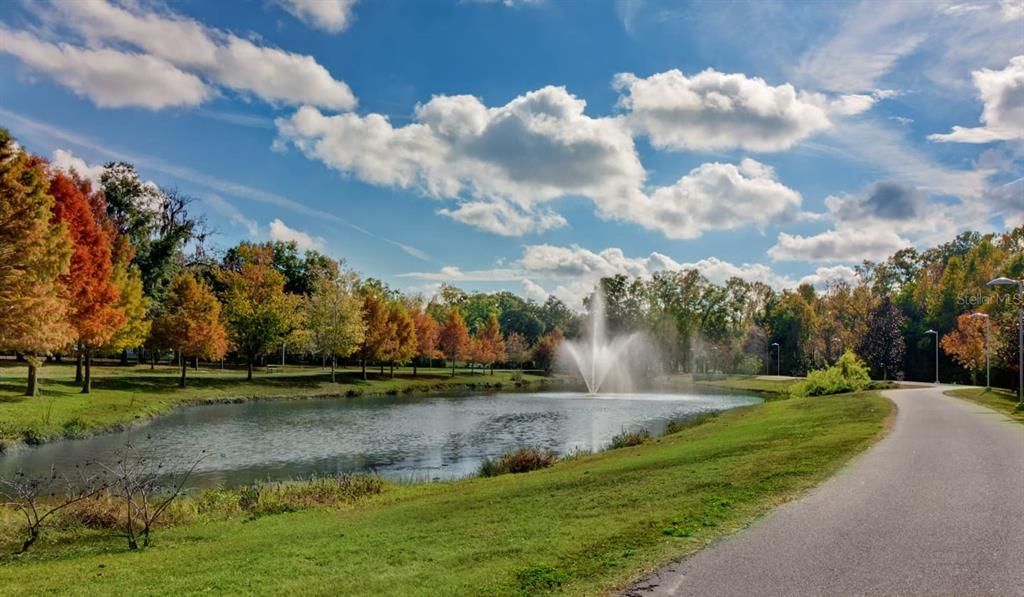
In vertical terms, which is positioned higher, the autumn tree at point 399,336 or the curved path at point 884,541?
the autumn tree at point 399,336

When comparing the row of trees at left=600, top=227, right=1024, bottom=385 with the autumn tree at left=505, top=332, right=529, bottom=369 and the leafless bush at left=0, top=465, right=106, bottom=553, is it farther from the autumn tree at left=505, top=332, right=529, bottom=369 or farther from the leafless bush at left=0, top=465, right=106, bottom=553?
the leafless bush at left=0, top=465, right=106, bottom=553

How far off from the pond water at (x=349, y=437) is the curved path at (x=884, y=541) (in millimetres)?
14399

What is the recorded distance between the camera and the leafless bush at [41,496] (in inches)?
441

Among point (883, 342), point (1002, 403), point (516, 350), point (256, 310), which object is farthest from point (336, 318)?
point (883, 342)

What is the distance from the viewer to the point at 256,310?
61.7m

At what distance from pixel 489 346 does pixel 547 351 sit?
17707 mm

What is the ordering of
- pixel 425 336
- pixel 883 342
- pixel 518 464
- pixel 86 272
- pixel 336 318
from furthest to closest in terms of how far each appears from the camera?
pixel 425 336 → pixel 883 342 → pixel 336 318 → pixel 86 272 → pixel 518 464

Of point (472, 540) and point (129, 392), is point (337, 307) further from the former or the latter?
point (472, 540)

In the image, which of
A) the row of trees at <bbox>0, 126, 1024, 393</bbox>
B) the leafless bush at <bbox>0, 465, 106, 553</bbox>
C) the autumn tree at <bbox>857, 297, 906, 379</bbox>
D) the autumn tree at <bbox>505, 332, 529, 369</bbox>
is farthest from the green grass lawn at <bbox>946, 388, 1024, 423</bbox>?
the autumn tree at <bbox>505, 332, 529, 369</bbox>

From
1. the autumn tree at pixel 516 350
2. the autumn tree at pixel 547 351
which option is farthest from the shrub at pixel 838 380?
the autumn tree at pixel 516 350

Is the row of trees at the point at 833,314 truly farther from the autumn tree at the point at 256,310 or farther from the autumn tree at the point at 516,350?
the autumn tree at the point at 256,310

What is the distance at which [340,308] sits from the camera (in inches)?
2618

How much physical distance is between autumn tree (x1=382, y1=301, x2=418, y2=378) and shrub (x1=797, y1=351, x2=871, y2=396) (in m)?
44.0

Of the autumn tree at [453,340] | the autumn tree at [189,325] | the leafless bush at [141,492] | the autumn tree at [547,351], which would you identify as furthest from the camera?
the autumn tree at [547,351]
